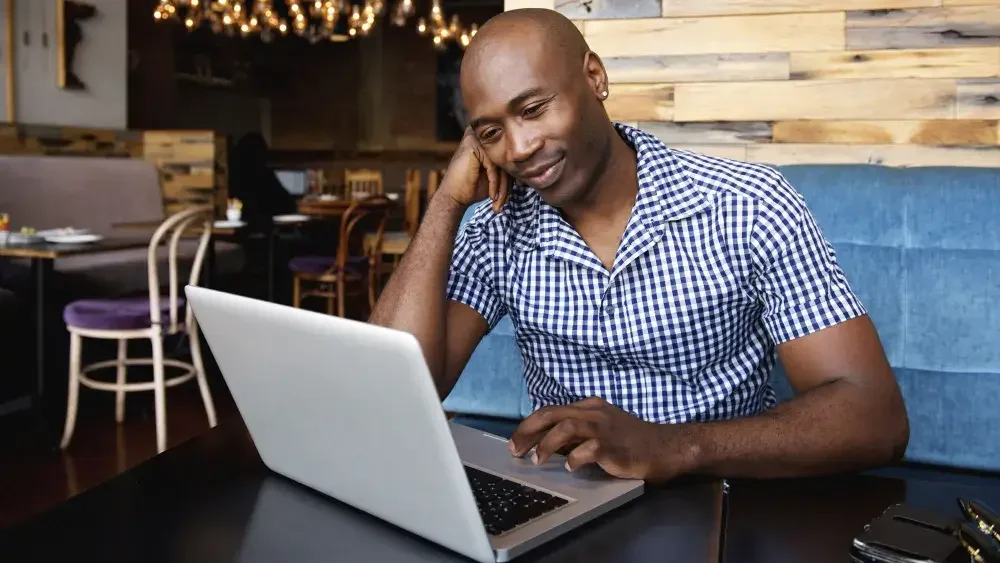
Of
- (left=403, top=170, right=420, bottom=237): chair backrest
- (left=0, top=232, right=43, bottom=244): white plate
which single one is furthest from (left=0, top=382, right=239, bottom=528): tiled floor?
(left=403, top=170, right=420, bottom=237): chair backrest

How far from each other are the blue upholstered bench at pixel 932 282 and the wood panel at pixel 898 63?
456 mm

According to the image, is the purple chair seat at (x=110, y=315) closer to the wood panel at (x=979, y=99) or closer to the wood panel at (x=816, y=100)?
the wood panel at (x=816, y=100)

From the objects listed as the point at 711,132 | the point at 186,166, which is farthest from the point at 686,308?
the point at 186,166

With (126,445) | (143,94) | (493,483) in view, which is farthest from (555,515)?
(143,94)

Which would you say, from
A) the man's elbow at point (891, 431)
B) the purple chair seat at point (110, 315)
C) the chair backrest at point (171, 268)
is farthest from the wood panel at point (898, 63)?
the purple chair seat at point (110, 315)

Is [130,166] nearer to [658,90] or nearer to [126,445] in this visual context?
[126,445]

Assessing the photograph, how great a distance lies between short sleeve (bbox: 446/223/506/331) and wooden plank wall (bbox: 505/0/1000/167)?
2.99 feet

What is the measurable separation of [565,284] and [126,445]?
2.67 metres

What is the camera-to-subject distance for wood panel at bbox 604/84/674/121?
6.93 ft

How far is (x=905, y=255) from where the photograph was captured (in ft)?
5.09

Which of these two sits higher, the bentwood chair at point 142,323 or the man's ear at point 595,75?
the man's ear at point 595,75

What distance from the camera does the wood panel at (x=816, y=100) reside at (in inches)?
76.4

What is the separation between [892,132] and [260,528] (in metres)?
1.69

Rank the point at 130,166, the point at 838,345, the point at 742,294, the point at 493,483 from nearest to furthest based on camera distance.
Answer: the point at 493,483
the point at 838,345
the point at 742,294
the point at 130,166
